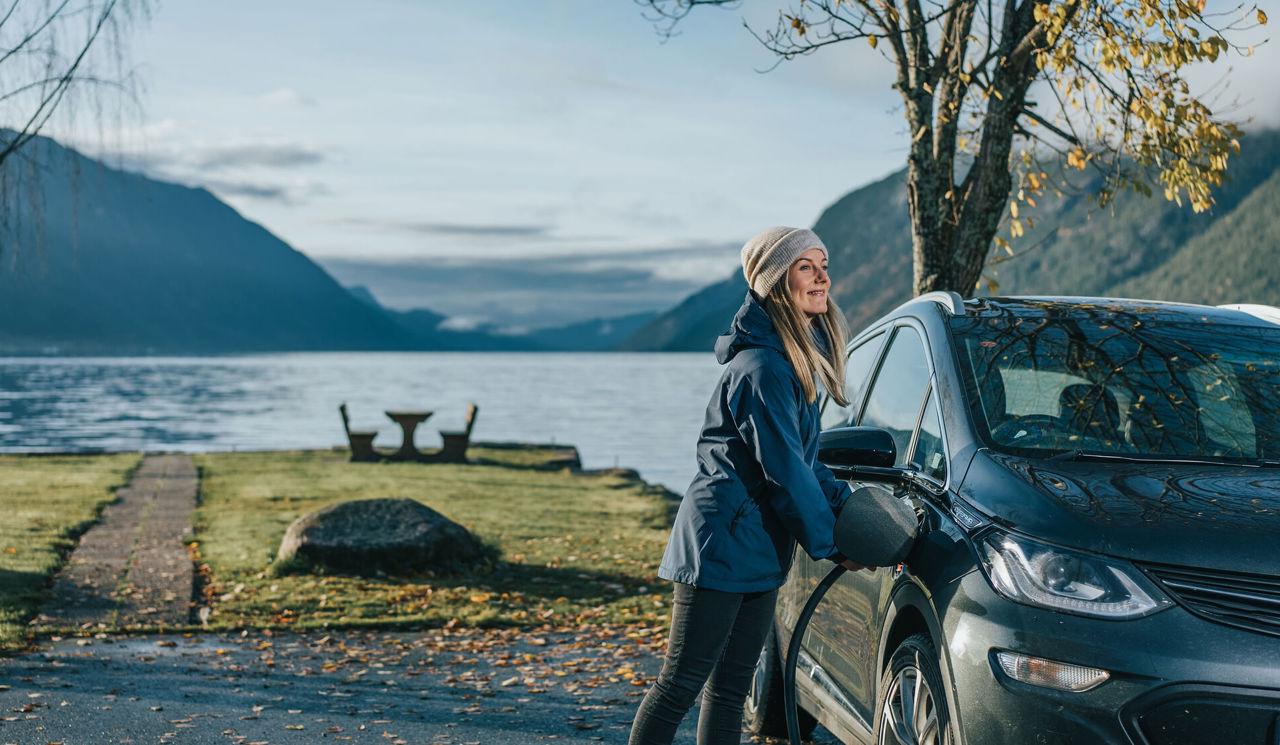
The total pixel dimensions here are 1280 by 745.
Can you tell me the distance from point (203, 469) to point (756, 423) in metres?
23.1

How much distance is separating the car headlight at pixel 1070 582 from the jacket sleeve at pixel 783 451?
0.49 metres

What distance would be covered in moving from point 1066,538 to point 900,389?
5.50 feet

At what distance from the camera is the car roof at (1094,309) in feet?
16.2

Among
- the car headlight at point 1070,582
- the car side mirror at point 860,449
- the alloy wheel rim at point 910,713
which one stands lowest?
the alloy wheel rim at point 910,713

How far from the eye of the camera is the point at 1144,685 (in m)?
3.15

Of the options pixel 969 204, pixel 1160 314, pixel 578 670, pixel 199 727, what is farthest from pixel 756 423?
pixel 969 204

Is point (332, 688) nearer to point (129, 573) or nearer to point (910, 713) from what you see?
point (910, 713)

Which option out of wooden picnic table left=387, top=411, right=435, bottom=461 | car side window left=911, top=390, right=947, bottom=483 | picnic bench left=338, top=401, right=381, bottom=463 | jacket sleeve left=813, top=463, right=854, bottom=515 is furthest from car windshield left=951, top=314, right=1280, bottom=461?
picnic bench left=338, top=401, right=381, bottom=463

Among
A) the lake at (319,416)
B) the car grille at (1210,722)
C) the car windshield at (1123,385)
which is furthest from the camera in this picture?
the lake at (319,416)

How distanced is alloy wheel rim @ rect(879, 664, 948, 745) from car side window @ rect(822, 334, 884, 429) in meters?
1.62

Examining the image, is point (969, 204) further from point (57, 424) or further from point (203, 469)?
point (57, 424)

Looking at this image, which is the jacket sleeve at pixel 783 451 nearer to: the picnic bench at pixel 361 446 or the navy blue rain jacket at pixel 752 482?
the navy blue rain jacket at pixel 752 482

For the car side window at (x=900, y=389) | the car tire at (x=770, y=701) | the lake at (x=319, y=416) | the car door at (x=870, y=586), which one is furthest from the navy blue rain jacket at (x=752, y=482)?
the lake at (x=319, y=416)

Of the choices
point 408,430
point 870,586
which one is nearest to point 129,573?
point 870,586
